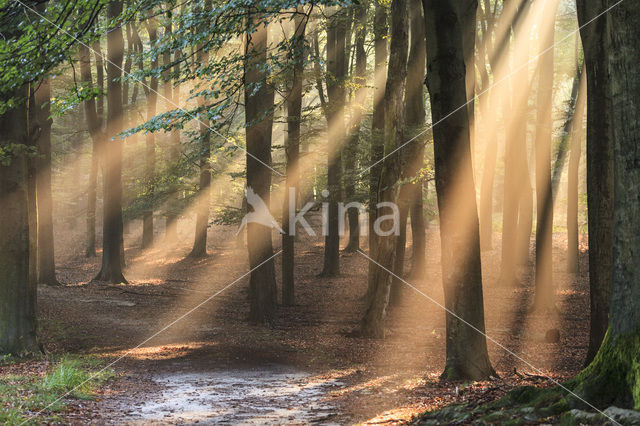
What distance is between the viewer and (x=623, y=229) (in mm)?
4348

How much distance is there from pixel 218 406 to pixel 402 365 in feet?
14.5

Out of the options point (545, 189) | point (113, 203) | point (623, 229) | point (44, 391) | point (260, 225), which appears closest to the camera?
point (623, 229)

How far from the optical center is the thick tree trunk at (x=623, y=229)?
13.7ft

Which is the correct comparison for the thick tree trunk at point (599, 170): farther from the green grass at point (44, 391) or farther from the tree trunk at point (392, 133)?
the green grass at point (44, 391)

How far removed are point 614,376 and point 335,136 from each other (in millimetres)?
15123

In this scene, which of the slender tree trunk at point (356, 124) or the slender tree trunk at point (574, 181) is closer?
the slender tree trunk at point (356, 124)

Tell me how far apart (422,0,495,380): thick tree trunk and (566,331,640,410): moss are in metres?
3.54

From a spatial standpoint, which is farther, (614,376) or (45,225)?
(45,225)

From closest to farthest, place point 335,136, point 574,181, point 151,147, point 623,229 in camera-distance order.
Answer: point 623,229 < point 335,136 < point 574,181 < point 151,147

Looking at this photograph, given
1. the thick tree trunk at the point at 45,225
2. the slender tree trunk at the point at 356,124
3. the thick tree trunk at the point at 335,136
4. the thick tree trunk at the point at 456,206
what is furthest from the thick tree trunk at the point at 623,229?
the thick tree trunk at the point at 45,225

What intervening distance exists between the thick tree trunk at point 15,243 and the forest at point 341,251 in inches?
1.4

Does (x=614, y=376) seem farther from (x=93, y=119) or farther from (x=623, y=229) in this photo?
(x=93, y=119)

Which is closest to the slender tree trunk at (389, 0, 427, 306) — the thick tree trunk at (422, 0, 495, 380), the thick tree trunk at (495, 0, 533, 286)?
the thick tree trunk at (495, 0, 533, 286)

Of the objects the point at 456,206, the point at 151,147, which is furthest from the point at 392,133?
the point at 151,147
